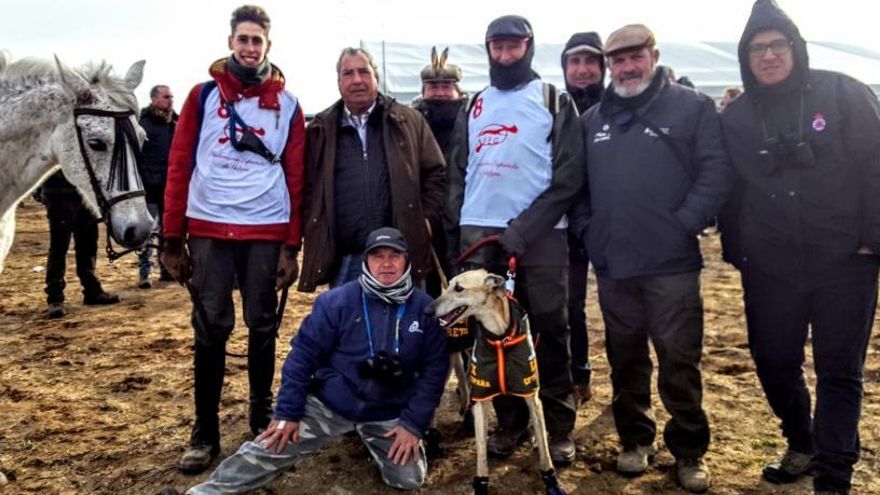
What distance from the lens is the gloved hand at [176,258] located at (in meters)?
4.12

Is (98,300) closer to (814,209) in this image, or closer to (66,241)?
(66,241)

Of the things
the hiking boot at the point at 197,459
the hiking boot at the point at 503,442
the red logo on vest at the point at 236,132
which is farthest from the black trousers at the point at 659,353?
the hiking boot at the point at 197,459

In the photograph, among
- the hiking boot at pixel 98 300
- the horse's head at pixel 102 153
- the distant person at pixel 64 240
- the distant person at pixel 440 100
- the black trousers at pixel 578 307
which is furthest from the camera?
the hiking boot at pixel 98 300

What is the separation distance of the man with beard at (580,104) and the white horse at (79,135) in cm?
286

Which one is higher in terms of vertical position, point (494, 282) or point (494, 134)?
point (494, 134)

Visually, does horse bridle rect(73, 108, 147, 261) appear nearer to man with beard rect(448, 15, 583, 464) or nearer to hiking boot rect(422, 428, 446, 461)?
man with beard rect(448, 15, 583, 464)

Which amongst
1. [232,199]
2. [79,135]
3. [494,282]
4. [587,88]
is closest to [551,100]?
[587,88]

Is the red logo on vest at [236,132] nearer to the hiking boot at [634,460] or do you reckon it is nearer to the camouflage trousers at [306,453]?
the camouflage trousers at [306,453]

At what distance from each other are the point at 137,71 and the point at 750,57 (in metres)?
3.51

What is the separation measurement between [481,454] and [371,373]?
747mm

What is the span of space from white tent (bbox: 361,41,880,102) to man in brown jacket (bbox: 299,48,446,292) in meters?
12.9

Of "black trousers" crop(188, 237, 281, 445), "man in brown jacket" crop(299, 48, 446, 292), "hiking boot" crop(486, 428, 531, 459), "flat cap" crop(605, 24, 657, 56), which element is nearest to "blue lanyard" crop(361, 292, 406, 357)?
"man in brown jacket" crop(299, 48, 446, 292)

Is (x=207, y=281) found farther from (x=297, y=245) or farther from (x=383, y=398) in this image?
(x=383, y=398)

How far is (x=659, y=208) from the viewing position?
3625 mm
